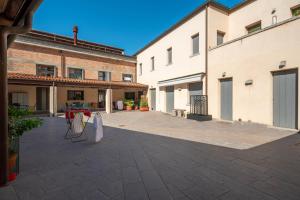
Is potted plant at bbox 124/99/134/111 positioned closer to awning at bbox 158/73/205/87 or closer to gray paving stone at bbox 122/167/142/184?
awning at bbox 158/73/205/87

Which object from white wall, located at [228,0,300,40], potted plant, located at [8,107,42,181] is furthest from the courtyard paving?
white wall, located at [228,0,300,40]

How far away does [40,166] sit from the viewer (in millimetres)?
3336

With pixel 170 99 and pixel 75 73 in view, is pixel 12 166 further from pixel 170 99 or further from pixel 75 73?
pixel 75 73

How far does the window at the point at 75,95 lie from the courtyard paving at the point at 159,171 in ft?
38.5

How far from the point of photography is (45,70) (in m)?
14.3

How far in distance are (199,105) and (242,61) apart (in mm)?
3585

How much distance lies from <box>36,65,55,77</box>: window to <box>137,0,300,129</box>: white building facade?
33.0 feet

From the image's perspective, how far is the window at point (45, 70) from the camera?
45.8 ft

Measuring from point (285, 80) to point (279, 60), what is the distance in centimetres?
87

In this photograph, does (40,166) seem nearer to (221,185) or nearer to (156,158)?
(156,158)

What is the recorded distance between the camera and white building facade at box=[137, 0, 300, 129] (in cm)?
661

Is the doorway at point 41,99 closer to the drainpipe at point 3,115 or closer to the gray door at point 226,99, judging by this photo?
the drainpipe at point 3,115

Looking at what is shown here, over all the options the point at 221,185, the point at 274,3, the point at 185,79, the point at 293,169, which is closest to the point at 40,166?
the point at 221,185

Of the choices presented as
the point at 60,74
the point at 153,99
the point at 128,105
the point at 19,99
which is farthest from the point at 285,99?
the point at 19,99
